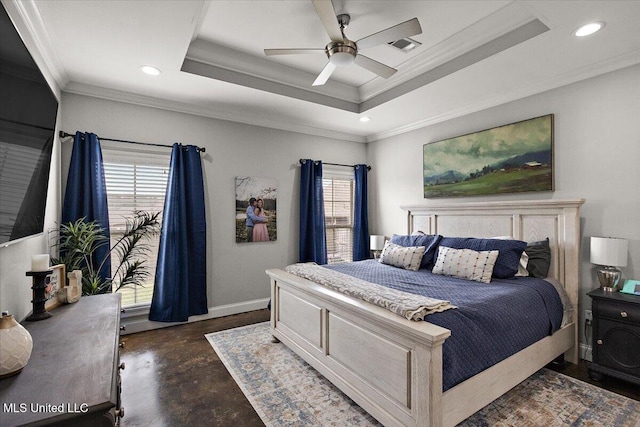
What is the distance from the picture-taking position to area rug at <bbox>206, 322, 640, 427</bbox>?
1986 millimetres

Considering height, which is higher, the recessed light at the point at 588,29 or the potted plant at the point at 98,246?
the recessed light at the point at 588,29

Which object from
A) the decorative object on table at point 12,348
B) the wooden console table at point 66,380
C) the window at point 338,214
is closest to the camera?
the wooden console table at point 66,380

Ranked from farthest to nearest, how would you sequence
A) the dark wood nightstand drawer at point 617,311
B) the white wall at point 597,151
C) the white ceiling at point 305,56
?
the white wall at point 597,151
the dark wood nightstand drawer at point 617,311
the white ceiling at point 305,56

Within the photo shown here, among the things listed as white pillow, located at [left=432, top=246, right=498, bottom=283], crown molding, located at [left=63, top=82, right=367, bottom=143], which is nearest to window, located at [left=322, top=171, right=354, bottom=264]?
crown molding, located at [left=63, top=82, right=367, bottom=143]

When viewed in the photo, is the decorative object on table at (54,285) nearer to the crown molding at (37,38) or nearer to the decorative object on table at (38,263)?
the decorative object on table at (38,263)

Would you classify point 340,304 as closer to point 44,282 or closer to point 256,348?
point 256,348

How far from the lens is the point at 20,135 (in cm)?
141

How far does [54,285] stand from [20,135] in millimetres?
1060

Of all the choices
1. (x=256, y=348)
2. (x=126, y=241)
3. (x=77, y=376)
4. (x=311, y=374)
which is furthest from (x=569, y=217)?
(x=126, y=241)

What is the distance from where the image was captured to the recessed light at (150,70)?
2.82 metres

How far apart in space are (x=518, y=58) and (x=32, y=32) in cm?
375

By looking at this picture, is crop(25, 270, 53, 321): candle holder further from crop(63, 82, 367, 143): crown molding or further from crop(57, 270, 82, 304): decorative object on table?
crop(63, 82, 367, 143): crown molding

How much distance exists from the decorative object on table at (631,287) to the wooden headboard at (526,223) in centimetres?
32

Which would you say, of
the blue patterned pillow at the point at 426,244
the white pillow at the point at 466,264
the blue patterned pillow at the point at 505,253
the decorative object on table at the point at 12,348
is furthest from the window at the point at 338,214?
the decorative object on table at the point at 12,348
